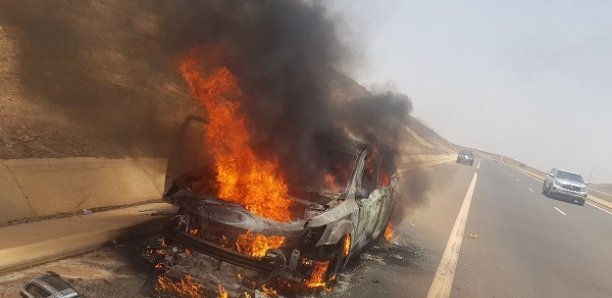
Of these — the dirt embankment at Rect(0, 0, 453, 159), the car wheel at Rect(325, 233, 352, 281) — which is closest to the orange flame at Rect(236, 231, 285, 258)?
the car wheel at Rect(325, 233, 352, 281)

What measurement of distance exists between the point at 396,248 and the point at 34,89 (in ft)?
23.9

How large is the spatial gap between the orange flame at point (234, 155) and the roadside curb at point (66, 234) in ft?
4.56

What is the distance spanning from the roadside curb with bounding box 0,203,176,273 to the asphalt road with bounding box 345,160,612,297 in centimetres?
313

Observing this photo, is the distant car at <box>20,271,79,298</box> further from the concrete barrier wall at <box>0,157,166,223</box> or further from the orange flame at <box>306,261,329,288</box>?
the orange flame at <box>306,261,329,288</box>

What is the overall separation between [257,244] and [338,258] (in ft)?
3.48

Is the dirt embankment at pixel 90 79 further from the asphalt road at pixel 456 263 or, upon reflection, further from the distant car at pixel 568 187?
the distant car at pixel 568 187

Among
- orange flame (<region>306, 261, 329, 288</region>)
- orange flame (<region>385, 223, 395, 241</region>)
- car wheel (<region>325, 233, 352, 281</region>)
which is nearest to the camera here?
orange flame (<region>306, 261, 329, 288</region>)

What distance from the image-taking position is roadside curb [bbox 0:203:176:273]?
15.3 feet

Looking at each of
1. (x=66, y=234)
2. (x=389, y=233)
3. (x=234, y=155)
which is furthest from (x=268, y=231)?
(x=389, y=233)

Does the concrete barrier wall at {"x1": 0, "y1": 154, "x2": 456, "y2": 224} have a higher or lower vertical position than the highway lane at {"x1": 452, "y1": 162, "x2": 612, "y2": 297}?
higher

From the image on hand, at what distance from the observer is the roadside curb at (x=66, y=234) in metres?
4.66

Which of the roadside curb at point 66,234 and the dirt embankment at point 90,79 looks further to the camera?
the dirt embankment at point 90,79

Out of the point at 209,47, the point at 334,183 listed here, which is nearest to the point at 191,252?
the point at 334,183

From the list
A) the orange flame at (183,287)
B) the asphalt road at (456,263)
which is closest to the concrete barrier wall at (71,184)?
the asphalt road at (456,263)
